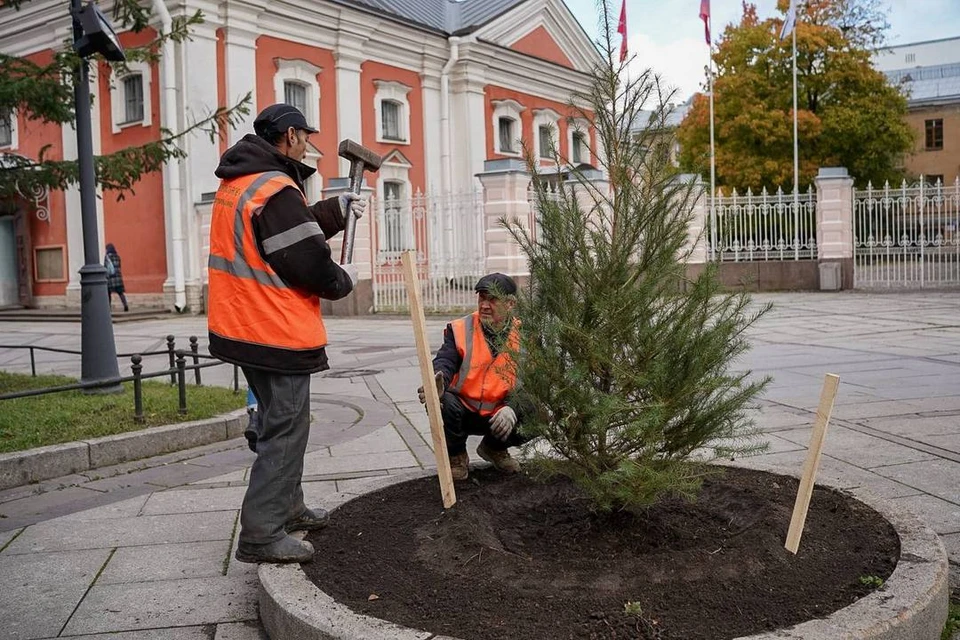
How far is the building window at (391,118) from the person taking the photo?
27219 millimetres

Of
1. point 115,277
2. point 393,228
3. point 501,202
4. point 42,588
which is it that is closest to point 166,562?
point 42,588

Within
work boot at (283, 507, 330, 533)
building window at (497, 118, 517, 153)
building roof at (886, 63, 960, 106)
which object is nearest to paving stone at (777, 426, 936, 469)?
work boot at (283, 507, 330, 533)

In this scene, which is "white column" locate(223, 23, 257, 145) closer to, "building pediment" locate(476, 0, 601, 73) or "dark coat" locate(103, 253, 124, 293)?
"dark coat" locate(103, 253, 124, 293)

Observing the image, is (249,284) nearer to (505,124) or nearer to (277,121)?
(277,121)

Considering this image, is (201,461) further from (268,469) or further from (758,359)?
(758,359)

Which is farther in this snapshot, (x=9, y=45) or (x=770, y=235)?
(x=9, y=45)

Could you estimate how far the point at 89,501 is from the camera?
17.8 ft

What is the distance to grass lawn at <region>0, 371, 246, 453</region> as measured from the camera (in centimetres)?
641

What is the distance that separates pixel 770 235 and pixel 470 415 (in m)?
18.7

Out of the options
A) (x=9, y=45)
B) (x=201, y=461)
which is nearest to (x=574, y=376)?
(x=201, y=461)

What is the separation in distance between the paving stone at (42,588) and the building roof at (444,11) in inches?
910

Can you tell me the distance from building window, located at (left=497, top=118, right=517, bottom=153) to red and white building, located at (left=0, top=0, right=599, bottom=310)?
69mm

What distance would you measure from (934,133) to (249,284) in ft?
194

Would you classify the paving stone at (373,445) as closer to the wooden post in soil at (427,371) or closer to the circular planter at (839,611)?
the wooden post in soil at (427,371)
